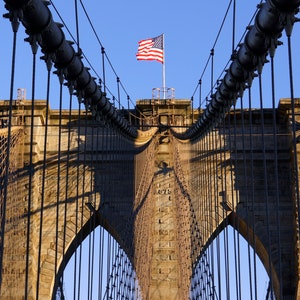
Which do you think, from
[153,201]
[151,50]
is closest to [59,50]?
[153,201]

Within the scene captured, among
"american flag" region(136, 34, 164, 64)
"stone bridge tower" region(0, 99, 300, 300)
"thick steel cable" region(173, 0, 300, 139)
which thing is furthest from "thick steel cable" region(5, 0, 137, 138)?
"american flag" region(136, 34, 164, 64)

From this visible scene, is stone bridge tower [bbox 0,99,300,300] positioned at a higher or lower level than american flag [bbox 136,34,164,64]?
lower

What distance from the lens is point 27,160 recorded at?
25.9 metres

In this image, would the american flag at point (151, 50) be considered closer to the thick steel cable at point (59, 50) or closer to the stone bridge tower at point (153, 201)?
the stone bridge tower at point (153, 201)

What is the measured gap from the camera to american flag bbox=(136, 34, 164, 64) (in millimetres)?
28922

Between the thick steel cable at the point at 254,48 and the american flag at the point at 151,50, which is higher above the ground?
the american flag at the point at 151,50

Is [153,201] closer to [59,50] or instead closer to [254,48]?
[59,50]

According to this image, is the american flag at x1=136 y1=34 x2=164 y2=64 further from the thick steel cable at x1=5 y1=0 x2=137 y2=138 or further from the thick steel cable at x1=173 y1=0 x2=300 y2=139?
the thick steel cable at x1=173 y1=0 x2=300 y2=139

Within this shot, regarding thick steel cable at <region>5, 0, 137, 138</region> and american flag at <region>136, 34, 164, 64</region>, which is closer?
thick steel cable at <region>5, 0, 137, 138</region>

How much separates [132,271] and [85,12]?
471 inches

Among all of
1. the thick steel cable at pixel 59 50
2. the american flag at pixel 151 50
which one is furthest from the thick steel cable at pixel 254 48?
the american flag at pixel 151 50

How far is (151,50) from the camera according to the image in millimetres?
29188

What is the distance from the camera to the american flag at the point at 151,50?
28.9 metres

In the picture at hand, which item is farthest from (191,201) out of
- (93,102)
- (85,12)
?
(85,12)
